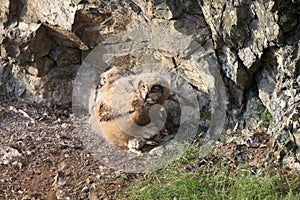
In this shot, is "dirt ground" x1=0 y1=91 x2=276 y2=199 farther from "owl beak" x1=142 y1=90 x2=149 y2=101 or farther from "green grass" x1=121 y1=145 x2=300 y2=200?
"owl beak" x1=142 y1=90 x2=149 y2=101

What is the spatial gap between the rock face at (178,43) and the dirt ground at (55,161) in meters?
0.41

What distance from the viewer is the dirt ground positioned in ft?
14.4

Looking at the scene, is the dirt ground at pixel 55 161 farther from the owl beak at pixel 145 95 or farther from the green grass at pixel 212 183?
the owl beak at pixel 145 95

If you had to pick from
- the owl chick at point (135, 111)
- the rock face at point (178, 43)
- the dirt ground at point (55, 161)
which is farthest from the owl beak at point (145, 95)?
the dirt ground at point (55, 161)

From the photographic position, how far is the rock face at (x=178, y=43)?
13.5 feet

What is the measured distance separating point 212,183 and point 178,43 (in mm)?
1434

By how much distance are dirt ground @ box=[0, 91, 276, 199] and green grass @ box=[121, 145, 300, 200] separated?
17cm

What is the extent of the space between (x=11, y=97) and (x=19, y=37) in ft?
2.54

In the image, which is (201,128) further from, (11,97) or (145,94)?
(11,97)

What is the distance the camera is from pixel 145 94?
16.1 feet

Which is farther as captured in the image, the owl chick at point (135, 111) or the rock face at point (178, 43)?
the owl chick at point (135, 111)

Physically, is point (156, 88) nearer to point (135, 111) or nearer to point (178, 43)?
point (135, 111)

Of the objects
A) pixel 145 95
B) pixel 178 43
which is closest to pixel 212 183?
pixel 145 95

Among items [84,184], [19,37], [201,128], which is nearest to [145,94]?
[201,128]
